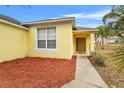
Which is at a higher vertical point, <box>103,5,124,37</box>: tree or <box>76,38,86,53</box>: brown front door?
<box>103,5,124,37</box>: tree

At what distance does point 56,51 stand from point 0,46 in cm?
445

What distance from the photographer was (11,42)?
42.6 feet

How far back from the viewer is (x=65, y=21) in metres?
14.0

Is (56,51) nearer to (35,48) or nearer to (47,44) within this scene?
(47,44)

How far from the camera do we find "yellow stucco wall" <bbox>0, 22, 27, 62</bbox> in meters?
11.9

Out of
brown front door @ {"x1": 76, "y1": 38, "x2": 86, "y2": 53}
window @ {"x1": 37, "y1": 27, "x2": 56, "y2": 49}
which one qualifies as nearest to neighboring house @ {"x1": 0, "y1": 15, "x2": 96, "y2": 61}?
window @ {"x1": 37, "y1": 27, "x2": 56, "y2": 49}

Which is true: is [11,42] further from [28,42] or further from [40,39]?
[40,39]

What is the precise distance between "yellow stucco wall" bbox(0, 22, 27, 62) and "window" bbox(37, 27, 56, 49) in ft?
4.10

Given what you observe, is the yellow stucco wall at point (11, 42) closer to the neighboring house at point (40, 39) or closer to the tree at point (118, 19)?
the neighboring house at point (40, 39)

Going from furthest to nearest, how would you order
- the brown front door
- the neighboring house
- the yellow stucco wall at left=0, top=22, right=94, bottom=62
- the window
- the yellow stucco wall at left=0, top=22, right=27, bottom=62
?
the brown front door < the window < the neighboring house < the yellow stucco wall at left=0, top=22, right=94, bottom=62 < the yellow stucco wall at left=0, top=22, right=27, bottom=62

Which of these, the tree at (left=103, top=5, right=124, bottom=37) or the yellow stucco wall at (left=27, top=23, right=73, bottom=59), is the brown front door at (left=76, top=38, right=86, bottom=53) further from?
the tree at (left=103, top=5, right=124, bottom=37)

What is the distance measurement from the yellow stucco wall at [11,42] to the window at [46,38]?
1.25m

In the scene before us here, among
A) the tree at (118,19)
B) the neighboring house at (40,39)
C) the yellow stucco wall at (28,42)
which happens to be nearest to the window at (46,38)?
the neighboring house at (40,39)
